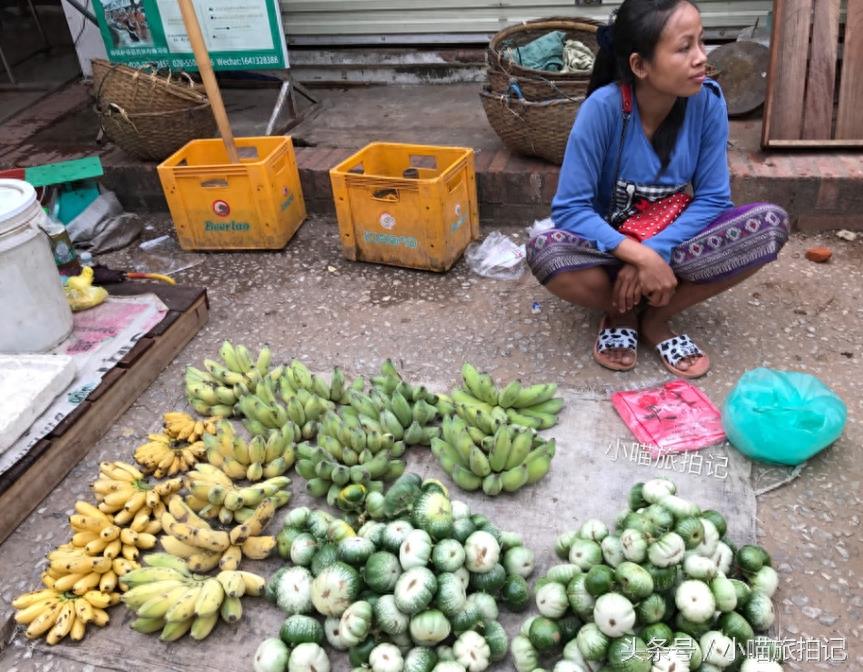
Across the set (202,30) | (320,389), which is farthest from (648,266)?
(202,30)

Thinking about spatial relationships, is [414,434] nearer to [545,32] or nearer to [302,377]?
[302,377]

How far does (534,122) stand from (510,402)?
192cm

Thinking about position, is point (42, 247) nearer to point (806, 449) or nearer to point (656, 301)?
point (656, 301)

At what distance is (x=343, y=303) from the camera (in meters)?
3.83

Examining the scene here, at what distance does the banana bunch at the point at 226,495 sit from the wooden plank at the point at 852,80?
370cm

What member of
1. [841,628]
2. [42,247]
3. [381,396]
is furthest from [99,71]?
[841,628]

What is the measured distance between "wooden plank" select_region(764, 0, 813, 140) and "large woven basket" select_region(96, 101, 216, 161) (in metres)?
3.53

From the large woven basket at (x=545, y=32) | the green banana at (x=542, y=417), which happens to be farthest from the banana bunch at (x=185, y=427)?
the large woven basket at (x=545, y=32)

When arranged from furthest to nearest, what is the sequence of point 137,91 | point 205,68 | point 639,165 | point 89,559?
point 137,91 < point 205,68 < point 639,165 < point 89,559

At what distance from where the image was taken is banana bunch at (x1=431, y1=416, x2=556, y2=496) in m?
2.41

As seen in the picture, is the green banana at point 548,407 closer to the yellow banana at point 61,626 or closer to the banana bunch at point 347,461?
the banana bunch at point 347,461

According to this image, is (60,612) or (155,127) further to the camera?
(155,127)

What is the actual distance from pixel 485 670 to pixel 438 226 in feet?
7.75

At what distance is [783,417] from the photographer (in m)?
2.42
